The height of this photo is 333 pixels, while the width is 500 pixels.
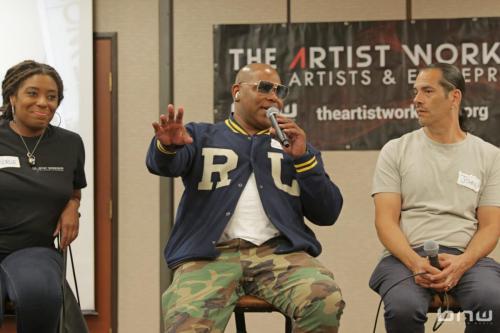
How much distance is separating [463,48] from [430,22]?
24 centimetres

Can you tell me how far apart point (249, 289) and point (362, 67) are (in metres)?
1.91

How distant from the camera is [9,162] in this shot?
3.03 meters

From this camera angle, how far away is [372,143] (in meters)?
4.39

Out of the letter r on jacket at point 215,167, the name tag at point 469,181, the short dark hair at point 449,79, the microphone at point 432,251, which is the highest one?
the short dark hair at point 449,79

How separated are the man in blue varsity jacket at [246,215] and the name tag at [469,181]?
512 mm

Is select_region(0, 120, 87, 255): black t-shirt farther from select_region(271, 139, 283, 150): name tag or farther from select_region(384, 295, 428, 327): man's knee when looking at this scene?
select_region(384, 295, 428, 327): man's knee

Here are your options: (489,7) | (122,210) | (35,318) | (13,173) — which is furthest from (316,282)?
(489,7)

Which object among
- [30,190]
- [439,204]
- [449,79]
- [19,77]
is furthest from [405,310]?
[19,77]

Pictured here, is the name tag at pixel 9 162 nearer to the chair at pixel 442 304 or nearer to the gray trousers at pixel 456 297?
the gray trousers at pixel 456 297

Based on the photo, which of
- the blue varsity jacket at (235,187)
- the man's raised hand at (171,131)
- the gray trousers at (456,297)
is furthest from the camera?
the blue varsity jacket at (235,187)

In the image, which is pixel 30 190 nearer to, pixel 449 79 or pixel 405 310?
pixel 405 310

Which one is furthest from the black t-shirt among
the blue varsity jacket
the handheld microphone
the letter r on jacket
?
the handheld microphone

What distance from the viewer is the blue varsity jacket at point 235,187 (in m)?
2.92

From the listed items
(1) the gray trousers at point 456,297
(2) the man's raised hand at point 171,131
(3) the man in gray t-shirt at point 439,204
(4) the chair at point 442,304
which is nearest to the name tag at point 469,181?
(3) the man in gray t-shirt at point 439,204
